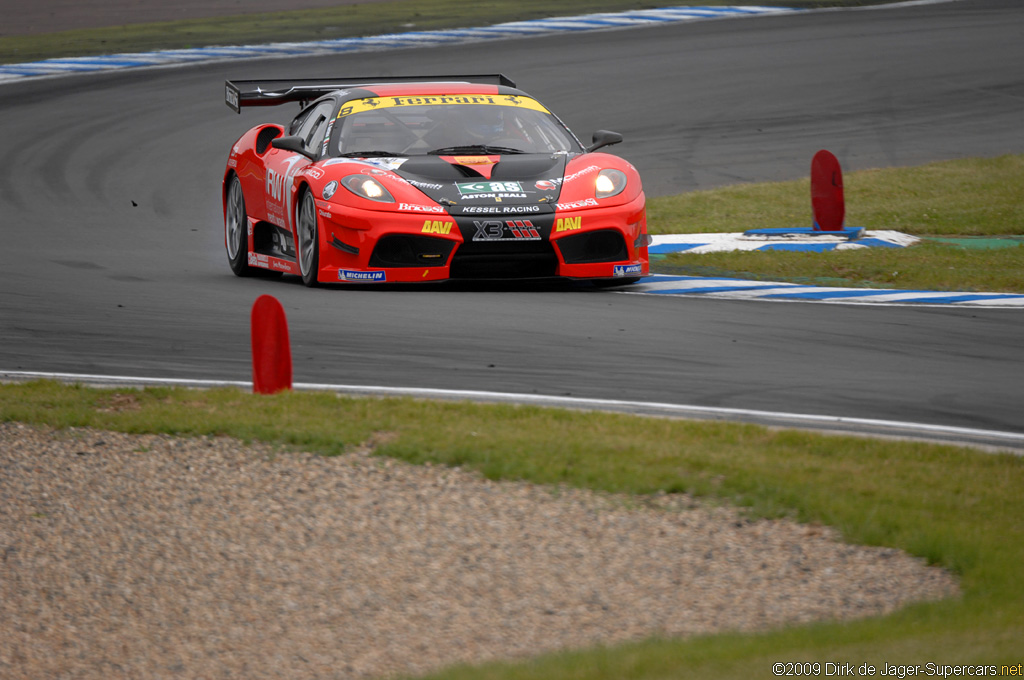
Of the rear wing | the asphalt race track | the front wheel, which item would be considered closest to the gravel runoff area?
the asphalt race track

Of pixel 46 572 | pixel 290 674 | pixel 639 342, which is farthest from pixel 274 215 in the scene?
pixel 290 674

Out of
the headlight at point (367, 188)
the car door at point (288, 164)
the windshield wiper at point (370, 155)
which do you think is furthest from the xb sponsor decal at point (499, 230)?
the car door at point (288, 164)

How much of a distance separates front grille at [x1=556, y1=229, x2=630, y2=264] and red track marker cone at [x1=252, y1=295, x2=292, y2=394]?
3.22 m

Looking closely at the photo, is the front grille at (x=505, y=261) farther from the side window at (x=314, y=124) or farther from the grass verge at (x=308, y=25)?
the grass verge at (x=308, y=25)

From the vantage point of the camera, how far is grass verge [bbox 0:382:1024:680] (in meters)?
3.71

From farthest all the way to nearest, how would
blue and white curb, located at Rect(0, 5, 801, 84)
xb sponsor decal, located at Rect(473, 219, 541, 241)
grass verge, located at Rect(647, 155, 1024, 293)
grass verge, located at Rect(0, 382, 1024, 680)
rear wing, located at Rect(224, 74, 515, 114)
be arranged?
blue and white curb, located at Rect(0, 5, 801, 84) → rear wing, located at Rect(224, 74, 515, 114) → grass verge, located at Rect(647, 155, 1024, 293) → xb sponsor decal, located at Rect(473, 219, 541, 241) → grass verge, located at Rect(0, 382, 1024, 680)

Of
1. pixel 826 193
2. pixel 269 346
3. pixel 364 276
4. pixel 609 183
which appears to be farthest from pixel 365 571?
pixel 826 193

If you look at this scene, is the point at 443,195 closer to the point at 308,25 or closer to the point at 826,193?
the point at 826,193

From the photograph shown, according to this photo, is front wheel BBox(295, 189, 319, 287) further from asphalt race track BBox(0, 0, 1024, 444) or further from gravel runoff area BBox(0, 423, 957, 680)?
gravel runoff area BBox(0, 423, 957, 680)

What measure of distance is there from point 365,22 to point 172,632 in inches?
974

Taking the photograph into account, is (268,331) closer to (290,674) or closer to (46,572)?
(46,572)

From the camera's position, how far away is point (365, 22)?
27.9 metres

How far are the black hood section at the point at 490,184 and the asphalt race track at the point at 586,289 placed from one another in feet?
2.02

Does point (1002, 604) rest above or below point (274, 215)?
below
